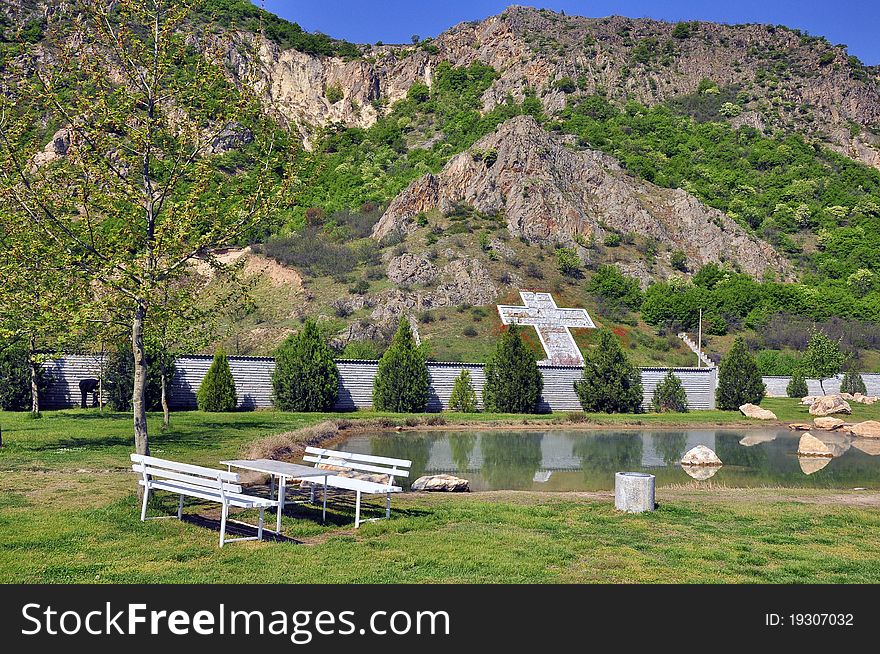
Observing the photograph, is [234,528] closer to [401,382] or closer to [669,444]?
[669,444]

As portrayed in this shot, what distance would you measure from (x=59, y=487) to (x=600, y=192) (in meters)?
70.9

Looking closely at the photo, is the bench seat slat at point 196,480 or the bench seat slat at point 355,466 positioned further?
the bench seat slat at point 355,466

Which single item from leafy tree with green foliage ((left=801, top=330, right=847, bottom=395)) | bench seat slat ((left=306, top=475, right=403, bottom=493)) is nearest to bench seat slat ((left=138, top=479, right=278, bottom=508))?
bench seat slat ((left=306, top=475, right=403, bottom=493))

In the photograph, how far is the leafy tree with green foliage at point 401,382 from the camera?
105 ft

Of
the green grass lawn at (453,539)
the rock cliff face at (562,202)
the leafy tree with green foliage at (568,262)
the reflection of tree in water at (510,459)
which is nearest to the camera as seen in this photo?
the green grass lawn at (453,539)

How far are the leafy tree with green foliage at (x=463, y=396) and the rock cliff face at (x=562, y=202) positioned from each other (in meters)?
35.5

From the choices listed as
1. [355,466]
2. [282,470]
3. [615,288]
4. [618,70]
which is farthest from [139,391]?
[618,70]

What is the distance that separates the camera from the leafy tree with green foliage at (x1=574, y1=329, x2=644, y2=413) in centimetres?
3425

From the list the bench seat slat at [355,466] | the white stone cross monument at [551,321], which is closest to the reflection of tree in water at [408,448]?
the bench seat slat at [355,466]

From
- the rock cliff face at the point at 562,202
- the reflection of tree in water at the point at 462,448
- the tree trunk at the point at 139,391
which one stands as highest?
the rock cliff face at the point at 562,202

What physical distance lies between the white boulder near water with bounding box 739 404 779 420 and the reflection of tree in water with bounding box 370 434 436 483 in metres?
17.4

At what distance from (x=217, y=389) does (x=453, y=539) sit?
23.2 meters

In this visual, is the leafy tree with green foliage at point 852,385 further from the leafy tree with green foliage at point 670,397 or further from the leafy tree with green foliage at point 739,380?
the leafy tree with green foliage at point 670,397

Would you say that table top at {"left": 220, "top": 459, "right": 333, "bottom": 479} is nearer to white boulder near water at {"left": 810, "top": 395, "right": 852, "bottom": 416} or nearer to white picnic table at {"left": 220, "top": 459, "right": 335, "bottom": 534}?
white picnic table at {"left": 220, "top": 459, "right": 335, "bottom": 534}
